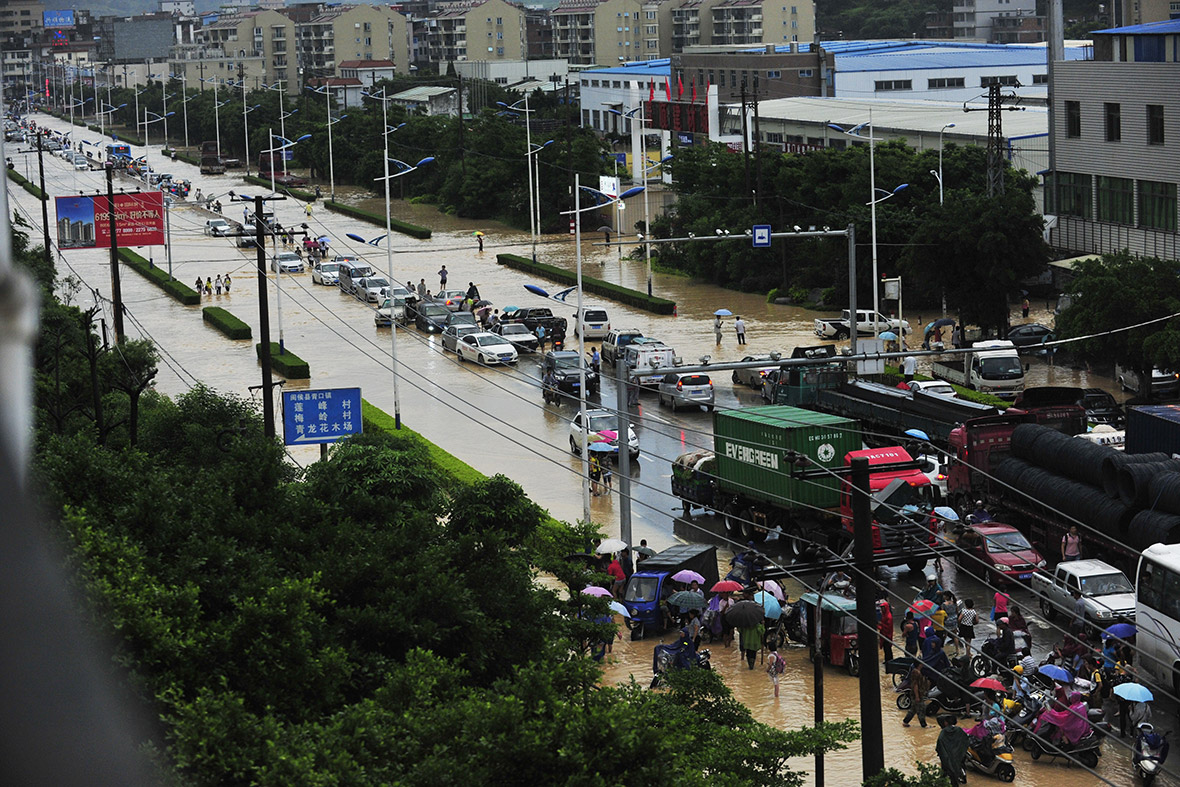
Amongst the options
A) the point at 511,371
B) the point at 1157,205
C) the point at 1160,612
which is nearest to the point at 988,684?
the point at 1160,612

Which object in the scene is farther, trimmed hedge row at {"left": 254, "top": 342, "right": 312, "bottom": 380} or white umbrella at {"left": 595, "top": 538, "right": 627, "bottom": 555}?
trimmed hedge row at {"left": 254, "top": 342, "right": 312, "bottom": 380}

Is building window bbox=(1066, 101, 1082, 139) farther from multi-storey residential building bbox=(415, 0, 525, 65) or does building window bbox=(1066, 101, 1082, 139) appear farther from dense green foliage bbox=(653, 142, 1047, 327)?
multi-storey residential building bbox=(415, 0, 525, 65)

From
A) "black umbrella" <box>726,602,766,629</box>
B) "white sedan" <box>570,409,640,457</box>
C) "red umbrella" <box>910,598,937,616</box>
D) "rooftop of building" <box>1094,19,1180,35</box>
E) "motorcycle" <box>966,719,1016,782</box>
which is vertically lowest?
"motorcycle" <box>966,719,1016,782</box>

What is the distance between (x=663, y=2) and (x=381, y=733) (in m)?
159

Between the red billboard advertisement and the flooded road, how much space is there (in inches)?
186

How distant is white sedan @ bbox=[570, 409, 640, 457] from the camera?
3566cm

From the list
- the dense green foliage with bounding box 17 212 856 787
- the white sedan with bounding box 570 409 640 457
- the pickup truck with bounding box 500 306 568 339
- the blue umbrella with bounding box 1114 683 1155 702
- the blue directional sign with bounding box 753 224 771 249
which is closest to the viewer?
the dense green foliage with bounding box 17 212 856 787

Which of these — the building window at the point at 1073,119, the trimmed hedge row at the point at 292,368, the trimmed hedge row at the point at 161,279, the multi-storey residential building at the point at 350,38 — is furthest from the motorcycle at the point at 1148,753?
the multi-storey residential building at the point at 350,38

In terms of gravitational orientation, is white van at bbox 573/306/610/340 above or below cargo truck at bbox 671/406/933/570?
above

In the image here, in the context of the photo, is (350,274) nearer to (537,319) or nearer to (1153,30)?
(537,319)

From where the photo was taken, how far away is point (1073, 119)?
55.7 m

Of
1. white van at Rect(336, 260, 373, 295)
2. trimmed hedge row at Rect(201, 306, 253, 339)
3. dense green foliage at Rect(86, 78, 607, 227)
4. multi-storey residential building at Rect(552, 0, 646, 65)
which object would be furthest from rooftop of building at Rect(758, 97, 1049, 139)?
multi-storey residential building at Rect(552, 0, 646, 65)

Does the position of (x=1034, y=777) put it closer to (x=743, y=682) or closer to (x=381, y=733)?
(x=743, y=682)

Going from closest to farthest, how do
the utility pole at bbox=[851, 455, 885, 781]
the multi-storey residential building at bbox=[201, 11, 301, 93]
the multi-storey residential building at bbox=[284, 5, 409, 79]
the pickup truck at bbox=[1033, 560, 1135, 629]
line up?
the utility pole at bbox=[851, 455, 885, 781]
the pickup truck at bbox=[1033, 560, 1135, 629]
the multi-storey residential building at bbox=[284, 5, 409, 79]
the multi-storey residential building at bbox=[201, 11, 301, 93]
